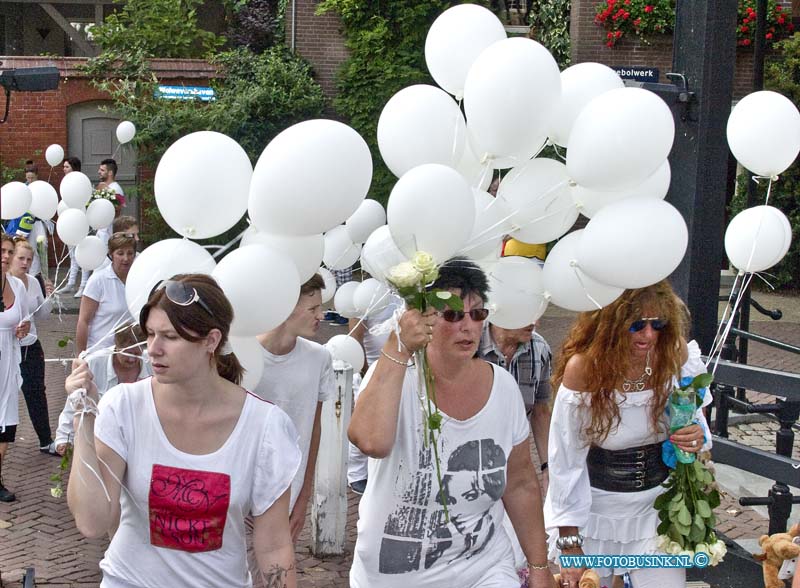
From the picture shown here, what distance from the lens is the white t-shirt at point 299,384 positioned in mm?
4441

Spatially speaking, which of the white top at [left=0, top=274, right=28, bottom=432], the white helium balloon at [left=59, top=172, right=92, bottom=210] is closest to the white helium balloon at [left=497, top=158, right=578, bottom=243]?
the white top at [left=0, top=274, right=28, bottom=432]

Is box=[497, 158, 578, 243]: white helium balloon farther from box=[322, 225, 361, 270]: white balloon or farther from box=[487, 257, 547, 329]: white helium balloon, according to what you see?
box=[322, 225, 361, 270]: white balloon

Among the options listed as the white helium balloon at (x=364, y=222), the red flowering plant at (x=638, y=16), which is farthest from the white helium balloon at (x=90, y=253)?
the red flowering plant at (x=638, y=16)

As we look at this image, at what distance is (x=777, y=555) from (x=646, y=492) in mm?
534

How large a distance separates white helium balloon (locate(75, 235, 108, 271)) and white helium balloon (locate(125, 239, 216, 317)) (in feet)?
15.9

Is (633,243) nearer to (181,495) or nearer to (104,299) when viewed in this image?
(181,495)

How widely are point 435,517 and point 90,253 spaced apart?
17.5ft

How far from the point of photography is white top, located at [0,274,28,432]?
717 cm

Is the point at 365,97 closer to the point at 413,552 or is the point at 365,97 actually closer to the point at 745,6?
the point at 745,6

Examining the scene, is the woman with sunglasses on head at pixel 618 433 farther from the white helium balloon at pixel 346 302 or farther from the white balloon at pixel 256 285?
the white helium balloon at pixel 346 302

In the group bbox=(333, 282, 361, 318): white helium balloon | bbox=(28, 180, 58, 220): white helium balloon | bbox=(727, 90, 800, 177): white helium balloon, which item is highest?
bbox=(727, 90, 800, 177): white helium balloon

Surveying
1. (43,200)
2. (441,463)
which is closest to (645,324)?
(441,463)

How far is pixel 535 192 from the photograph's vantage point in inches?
142

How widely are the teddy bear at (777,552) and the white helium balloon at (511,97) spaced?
1.70 meters
